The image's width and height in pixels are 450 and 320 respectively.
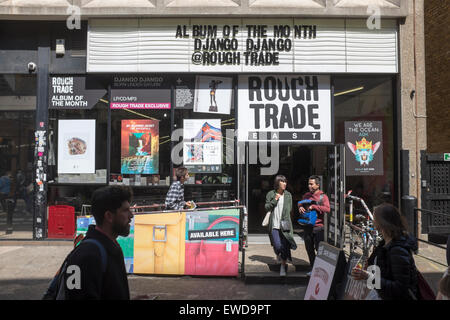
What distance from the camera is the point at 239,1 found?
31.0ft

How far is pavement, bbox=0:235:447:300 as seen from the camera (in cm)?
585

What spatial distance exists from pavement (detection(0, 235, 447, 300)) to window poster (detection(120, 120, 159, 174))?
269 centimetres

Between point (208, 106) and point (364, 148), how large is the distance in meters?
4.16

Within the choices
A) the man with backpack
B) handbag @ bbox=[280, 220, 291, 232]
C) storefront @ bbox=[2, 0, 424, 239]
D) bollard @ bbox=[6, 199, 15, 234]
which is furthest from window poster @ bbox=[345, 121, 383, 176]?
bollard @ bbox=[6, 199, 15, 234]

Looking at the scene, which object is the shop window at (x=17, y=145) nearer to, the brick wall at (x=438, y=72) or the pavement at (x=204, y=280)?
the pavement at (x=204, y=280)

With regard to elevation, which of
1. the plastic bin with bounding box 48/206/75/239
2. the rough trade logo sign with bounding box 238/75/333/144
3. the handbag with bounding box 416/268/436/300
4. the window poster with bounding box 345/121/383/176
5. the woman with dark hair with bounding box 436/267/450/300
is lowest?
the plastic bin with bounding box 48/206/75/239

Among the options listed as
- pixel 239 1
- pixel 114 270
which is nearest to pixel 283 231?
pixel 114 270

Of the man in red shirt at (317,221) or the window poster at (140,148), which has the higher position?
the window poster at (140,148)

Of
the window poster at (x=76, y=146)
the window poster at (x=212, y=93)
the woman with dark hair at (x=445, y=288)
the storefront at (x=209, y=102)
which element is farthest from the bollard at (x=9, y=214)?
the woman with dark hair at (x=445, y=288)

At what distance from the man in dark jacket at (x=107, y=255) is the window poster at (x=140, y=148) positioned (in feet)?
23.6

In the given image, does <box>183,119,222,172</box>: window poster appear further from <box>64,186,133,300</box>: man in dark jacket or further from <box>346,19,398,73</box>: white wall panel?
<box>64,186,133,300</box>: man in dark jacket

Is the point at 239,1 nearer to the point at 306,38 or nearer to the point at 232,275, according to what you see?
the point at 306,38

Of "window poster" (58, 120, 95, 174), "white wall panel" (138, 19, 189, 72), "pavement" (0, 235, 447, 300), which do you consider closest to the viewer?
"pavement" (0, 235, 447, 300)

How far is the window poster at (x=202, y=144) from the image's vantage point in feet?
31.8
